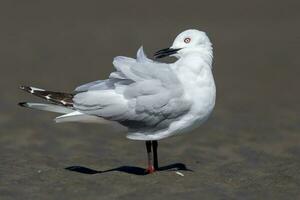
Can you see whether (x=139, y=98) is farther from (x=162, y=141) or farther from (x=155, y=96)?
(x=162, y=141)

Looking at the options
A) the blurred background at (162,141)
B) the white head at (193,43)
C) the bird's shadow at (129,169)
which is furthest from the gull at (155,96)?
the blurred background at (162,141)

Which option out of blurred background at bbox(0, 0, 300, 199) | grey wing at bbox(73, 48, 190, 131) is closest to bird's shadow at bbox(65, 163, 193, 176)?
blurred background at bbox(0, 0, 300, 199)

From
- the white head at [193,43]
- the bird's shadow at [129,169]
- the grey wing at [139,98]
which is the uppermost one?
the white head at [193,43]

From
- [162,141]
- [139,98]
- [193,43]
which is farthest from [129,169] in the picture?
[162,141]

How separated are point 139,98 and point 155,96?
0.17 m

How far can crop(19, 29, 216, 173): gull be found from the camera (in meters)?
9.09

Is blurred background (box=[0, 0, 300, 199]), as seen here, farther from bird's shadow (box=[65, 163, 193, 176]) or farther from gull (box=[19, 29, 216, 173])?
gull (box=[19, 29, 216, 173])

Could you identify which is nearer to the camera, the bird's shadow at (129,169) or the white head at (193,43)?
the white head at (193,43)

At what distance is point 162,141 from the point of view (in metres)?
12.1

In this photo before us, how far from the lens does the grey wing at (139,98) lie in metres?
9.09

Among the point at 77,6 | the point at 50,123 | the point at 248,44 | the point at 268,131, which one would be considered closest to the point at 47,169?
the point at 50,123

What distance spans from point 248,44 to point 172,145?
23.5 feet

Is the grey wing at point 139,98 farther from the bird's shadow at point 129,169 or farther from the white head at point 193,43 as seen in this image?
the bird's shadow at point 129,169

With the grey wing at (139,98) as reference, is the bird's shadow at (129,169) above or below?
below
